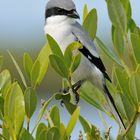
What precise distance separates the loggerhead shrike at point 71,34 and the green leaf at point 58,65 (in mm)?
1055

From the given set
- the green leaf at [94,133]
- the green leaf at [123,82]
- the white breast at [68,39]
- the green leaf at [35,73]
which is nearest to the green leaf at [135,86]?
the green leaf at [123,82]

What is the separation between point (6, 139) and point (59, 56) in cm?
31

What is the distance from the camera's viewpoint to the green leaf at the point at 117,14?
155 cm

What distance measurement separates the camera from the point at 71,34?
284 centimetres

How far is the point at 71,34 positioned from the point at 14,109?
1547 millimetres

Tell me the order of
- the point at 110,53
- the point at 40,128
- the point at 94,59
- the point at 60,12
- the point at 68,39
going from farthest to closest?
the point at 60,12 < the point at 68,39 < the point at 94,59 < the point at 110,53 < the point at 40,128

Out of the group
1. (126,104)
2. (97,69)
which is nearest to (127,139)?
(126,104)

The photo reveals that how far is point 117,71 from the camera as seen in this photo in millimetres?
1374

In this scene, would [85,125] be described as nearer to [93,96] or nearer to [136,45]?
[93,96]

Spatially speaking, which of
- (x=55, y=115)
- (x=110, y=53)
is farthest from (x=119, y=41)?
(x=55, y=115)

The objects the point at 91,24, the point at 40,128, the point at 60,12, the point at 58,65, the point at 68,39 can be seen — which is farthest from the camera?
the point at 60,12

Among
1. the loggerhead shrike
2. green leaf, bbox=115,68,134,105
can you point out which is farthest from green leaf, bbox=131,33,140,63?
the loggerhead shrike

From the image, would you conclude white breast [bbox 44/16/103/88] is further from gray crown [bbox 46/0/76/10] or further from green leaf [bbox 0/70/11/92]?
green leaf [bbox 0/70/11/92]

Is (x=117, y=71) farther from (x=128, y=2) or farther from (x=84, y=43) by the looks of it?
(x=84, y=43)
